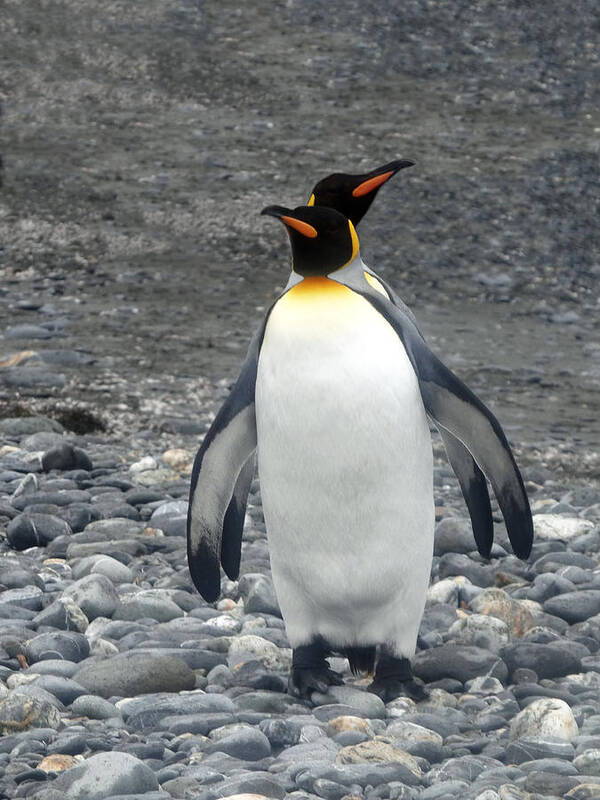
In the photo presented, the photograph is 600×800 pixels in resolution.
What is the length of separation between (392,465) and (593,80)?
514 inches

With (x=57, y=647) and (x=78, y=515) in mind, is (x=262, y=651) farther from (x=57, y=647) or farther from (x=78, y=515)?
(x=78, y=515)

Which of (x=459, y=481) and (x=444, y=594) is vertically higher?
(x=459, y=481)

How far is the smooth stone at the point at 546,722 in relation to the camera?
10.1ft

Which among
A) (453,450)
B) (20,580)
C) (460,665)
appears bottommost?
(20,580)

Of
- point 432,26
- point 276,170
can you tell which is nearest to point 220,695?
point 276,170

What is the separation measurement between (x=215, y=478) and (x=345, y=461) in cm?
46

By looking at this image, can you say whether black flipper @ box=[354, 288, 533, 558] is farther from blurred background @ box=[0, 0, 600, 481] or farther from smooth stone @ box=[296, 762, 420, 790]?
blurred background @ box=[0, 0, 600, 481]

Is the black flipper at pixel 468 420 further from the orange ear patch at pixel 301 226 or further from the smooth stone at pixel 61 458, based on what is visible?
the smooth stone at pixel 61 458

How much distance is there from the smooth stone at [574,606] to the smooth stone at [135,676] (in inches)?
51.5

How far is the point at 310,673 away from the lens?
11.4 feet

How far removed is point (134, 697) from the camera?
3.29 metres

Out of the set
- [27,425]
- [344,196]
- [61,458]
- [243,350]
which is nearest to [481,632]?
[344,196]

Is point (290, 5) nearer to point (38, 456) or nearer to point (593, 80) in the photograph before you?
point (593, 80)


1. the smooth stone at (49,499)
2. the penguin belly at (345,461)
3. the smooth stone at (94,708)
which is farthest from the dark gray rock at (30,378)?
the smooth stone at (94,708)
